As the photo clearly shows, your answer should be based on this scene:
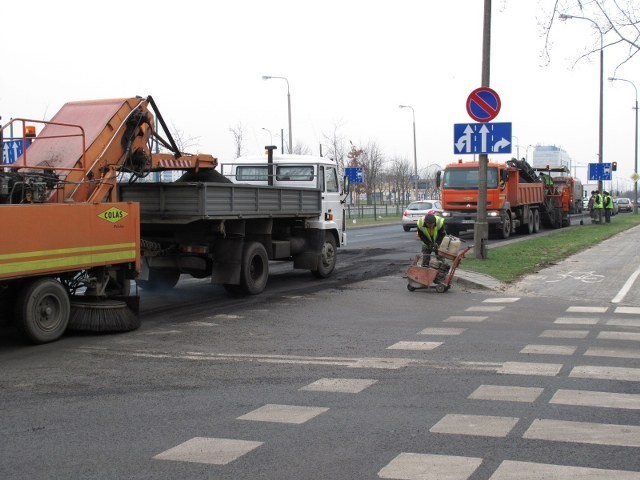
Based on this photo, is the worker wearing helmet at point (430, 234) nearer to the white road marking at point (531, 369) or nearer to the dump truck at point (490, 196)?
the white road marking at point (531, 369)

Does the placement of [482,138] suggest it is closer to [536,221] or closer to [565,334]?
[565,334]

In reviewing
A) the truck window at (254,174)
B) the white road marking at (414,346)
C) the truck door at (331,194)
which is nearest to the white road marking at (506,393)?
the white road marking at (414,346)

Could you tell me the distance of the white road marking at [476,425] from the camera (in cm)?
538

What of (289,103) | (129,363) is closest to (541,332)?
(129,363)

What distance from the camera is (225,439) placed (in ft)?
17.4

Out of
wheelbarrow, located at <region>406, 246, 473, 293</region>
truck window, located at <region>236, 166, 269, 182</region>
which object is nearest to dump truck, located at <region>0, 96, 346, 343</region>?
truck window, located at <region>236, 166, 269, 182</region>

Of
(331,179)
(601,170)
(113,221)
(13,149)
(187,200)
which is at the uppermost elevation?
(601,170)

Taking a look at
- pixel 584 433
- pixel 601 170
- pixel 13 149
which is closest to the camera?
pixel 584 433

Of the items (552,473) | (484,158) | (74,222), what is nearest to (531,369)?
(552,473)

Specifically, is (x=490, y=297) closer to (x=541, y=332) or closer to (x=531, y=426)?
(x=541, y=332)

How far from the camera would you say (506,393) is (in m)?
6.47

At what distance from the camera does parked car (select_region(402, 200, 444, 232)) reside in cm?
3509

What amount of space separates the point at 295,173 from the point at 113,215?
681cm

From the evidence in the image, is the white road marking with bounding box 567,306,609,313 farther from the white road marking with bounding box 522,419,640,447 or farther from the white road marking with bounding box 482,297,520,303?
the white road marking with bounding box 522,419,640,447
